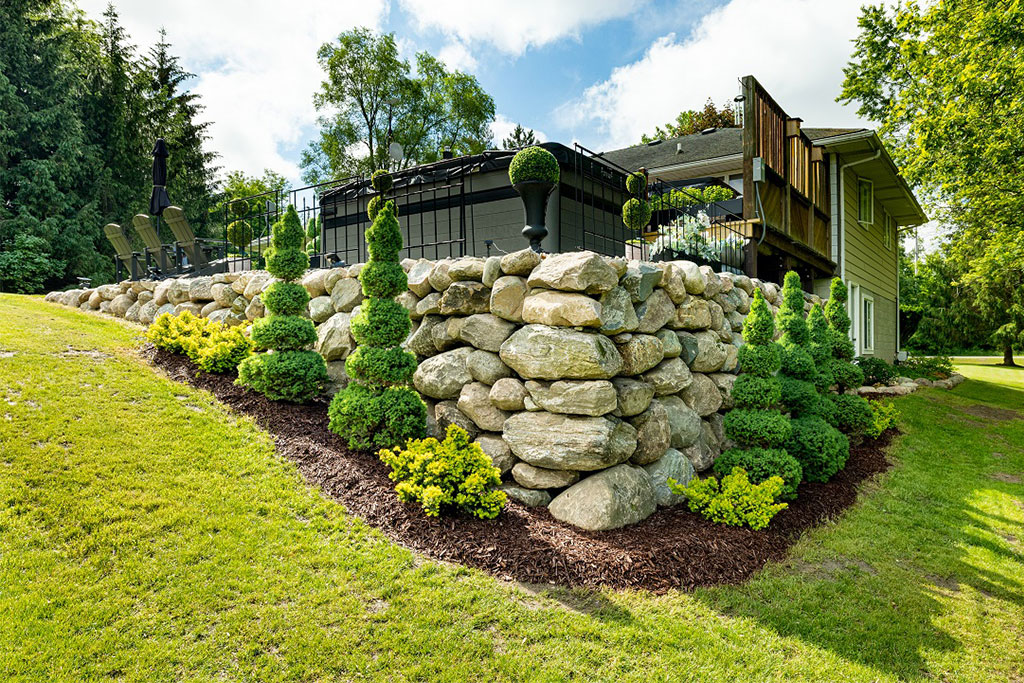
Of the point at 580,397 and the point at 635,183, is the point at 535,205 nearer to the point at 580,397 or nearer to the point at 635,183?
the point at 580,397

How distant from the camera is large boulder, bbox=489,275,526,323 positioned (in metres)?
5.00

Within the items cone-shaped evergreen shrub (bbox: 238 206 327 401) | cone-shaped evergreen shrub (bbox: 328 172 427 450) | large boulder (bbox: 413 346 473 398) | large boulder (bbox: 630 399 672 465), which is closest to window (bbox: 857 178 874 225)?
large boulder (bbox: 630 399 672 465)

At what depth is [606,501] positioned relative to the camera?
4.29m

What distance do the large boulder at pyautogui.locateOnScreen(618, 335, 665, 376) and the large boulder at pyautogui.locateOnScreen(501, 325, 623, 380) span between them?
0.40 ft

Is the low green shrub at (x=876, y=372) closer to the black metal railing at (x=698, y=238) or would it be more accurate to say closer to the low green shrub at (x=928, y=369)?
the low green shrub at (x=928, y=369)

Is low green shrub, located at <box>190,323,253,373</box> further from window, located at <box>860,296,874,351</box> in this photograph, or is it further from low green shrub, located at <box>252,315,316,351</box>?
window, located at <box>860,296,874,351</box>

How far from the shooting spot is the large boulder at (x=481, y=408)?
4.94 metres

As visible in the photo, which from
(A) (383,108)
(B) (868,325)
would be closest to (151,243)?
(A) (383,108)

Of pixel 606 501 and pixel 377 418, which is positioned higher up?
pixel 377 418

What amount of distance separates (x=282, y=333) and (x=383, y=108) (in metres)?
23.4

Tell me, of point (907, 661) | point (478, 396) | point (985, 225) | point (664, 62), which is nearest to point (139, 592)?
point (478, 396)

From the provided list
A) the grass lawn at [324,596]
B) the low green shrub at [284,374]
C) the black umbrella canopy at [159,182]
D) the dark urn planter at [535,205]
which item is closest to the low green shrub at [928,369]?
the grass lawn at [324,596]

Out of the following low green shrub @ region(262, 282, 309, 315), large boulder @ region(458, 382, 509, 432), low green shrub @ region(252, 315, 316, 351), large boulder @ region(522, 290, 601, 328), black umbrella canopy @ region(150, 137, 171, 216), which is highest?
black umbrella canopy @ region(150, 137, 171, 216)

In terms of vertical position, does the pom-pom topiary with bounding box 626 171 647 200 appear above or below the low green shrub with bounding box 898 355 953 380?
above
